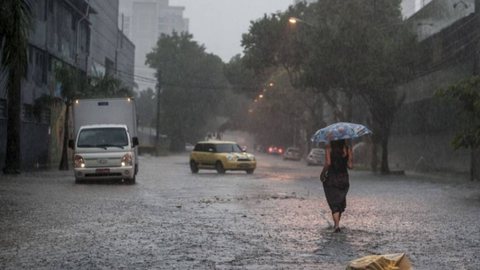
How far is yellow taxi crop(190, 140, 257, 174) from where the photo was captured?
34.9 meters

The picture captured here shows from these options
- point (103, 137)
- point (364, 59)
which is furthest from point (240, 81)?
point (103, 137)

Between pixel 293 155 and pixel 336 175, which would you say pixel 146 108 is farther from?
pixel 336 175

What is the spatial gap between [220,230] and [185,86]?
84873 mm

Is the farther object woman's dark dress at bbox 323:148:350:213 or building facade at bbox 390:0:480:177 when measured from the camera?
building facade at bbox 390:0:480:177

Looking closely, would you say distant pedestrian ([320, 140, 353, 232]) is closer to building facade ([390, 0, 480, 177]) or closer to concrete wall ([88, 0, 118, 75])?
building facade ([390, 0, 480, 177])

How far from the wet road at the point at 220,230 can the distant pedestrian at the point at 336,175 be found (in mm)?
515

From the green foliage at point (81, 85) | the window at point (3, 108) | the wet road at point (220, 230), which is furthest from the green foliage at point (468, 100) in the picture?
the green foliage at point (81, 85)

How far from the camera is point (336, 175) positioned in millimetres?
12617

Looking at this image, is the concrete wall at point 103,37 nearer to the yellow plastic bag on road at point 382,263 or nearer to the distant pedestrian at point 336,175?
the distant pedestrian at point 336,175

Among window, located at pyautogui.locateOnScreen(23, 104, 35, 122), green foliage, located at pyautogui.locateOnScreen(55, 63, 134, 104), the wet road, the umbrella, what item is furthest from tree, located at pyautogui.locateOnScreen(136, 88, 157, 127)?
the umbrella

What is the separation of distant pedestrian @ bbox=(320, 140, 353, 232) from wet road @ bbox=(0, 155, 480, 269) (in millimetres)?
515

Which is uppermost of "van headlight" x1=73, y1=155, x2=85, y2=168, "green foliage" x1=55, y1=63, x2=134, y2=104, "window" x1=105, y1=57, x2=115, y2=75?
"window" x1=105, y1=57, x2=115, y2=75

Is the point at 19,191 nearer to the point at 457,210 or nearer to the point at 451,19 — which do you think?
the point at 457,210

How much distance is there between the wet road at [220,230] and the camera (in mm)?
8883
